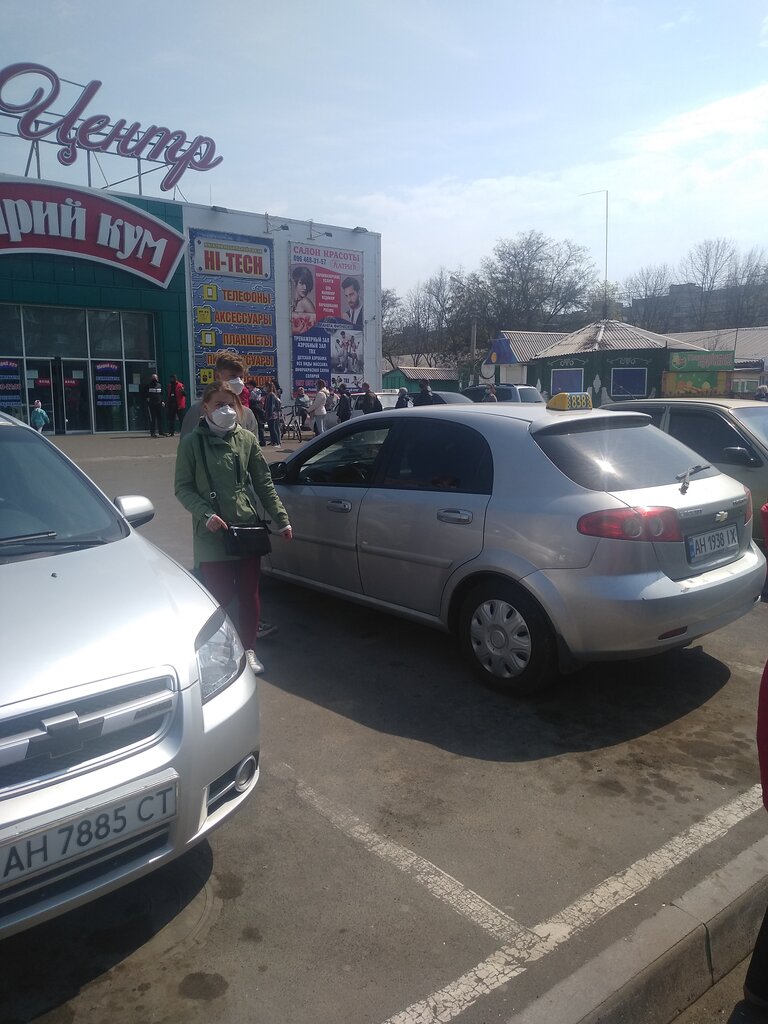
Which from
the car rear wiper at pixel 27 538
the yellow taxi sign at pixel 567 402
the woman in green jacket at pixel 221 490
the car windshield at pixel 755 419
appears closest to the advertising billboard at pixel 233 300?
the car windshield at pixel 755 419

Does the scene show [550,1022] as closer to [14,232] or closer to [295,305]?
[14,232]

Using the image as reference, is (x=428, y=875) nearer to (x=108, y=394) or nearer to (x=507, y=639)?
(x=507, y=639)

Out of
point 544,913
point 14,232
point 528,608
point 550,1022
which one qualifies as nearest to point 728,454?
point 528,608

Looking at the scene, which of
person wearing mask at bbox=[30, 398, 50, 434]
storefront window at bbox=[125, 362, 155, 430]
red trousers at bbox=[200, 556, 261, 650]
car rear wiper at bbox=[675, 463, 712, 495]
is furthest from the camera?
storefront window at bbox=[125, 362, 155, 430]

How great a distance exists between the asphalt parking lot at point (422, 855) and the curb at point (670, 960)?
67mm

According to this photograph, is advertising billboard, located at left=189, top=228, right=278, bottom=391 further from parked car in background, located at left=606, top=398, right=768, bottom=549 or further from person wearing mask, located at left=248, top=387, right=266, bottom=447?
parked car in background, located at left=606, top=398, right=768, bottom=549

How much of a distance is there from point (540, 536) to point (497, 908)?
2.00m

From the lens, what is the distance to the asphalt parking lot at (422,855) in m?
2.47

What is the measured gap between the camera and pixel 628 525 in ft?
13.6

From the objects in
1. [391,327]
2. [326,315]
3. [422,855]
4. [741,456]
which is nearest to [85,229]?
[326,315]

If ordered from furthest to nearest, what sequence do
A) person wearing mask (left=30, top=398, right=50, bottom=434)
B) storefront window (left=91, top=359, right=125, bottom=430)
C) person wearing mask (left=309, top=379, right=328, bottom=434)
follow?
storefront window (left=91, top=359, right=125, bottom=430)
person wearing mask (left=309, top=379, right=328, bottom=434)
person wearing mask (left=30, top=398, right=50, bottom=434)

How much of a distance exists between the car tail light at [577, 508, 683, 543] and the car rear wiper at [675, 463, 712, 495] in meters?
0.36

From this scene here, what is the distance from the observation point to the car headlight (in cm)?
283

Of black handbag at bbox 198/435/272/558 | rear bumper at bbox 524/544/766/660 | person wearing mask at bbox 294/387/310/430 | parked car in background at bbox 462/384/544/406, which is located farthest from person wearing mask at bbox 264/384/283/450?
rear bumper at bbox 524/544/766/660
